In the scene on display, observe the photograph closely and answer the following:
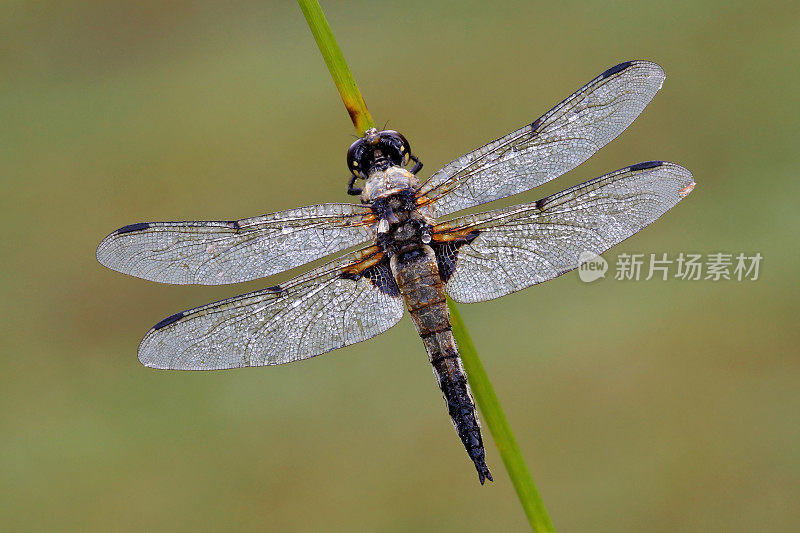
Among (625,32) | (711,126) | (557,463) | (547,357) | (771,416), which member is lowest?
(771,416)

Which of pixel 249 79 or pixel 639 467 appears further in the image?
→ pixel 249 79

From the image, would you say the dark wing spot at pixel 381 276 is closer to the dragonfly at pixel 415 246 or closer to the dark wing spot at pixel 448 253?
the dragonfly at pixel 415 246

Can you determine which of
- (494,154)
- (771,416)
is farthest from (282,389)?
(771,416)

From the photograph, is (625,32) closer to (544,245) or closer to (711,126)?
(711,126)

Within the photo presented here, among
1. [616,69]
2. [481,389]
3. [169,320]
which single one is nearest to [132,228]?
[169,320]

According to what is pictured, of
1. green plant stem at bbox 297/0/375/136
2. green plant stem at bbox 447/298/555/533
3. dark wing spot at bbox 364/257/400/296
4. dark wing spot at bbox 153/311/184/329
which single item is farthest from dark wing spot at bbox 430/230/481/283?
dark wing spot at bbox 153/311/184/329

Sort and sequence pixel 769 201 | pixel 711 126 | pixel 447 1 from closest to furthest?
pixel 769 201
pixel 711 126
pixel 447 1
